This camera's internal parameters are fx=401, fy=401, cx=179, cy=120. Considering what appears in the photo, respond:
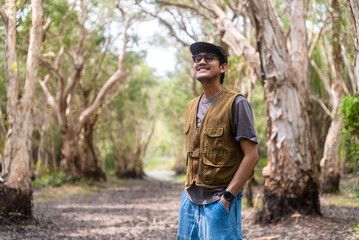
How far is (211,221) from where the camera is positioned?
2863mm

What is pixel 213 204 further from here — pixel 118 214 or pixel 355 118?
pixel 118 214

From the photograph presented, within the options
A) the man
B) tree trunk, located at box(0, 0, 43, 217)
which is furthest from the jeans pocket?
tree trunk, located at box(0, 0, 43, 217)

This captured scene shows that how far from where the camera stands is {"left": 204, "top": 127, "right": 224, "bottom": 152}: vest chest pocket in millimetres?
2936

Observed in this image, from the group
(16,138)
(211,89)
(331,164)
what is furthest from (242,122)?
(331,164)

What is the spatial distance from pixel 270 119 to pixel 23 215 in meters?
4.97

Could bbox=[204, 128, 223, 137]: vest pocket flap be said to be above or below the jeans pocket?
above

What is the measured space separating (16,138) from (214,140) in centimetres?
572

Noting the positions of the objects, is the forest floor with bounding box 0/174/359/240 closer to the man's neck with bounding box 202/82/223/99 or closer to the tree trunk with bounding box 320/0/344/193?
the tree trunk with bounding box 320/0/344/193

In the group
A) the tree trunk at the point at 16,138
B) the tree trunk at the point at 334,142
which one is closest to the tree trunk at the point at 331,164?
the tree trunk at the point at 334,142

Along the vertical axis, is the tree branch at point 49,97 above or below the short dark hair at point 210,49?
above

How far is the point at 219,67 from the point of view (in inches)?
126

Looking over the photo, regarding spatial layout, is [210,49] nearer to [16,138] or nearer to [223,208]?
[223,208]

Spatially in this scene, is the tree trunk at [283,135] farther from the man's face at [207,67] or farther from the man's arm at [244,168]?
the man's arm at [244,168]

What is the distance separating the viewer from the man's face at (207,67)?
10.3 feet
